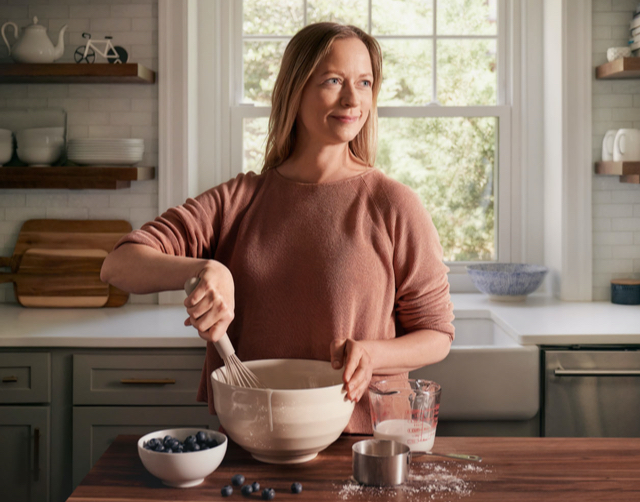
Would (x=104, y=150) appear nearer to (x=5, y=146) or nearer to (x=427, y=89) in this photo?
(x=5, y=146)

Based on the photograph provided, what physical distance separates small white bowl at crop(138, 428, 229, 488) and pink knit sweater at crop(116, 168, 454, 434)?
385 mm

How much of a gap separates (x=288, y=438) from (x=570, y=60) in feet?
7.94

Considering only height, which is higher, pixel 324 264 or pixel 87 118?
pixel 87 118

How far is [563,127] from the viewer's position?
310cm

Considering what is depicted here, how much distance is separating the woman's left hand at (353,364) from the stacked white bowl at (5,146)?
7.17ft

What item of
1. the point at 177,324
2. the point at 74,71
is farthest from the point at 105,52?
the point at 177,324

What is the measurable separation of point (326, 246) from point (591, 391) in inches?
53.9

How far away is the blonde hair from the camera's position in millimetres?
1615

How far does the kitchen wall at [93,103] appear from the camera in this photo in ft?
10.3

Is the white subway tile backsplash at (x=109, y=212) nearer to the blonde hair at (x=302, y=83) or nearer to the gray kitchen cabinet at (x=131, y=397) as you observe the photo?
the gray kitchen cabinet at (x=131, y=397)

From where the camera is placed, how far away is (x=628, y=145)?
289 cm

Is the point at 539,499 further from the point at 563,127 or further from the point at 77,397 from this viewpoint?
the point at 563,127

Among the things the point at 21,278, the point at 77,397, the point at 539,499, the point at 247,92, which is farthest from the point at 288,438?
the point at 247,92

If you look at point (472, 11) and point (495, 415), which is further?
point (472, 11)
